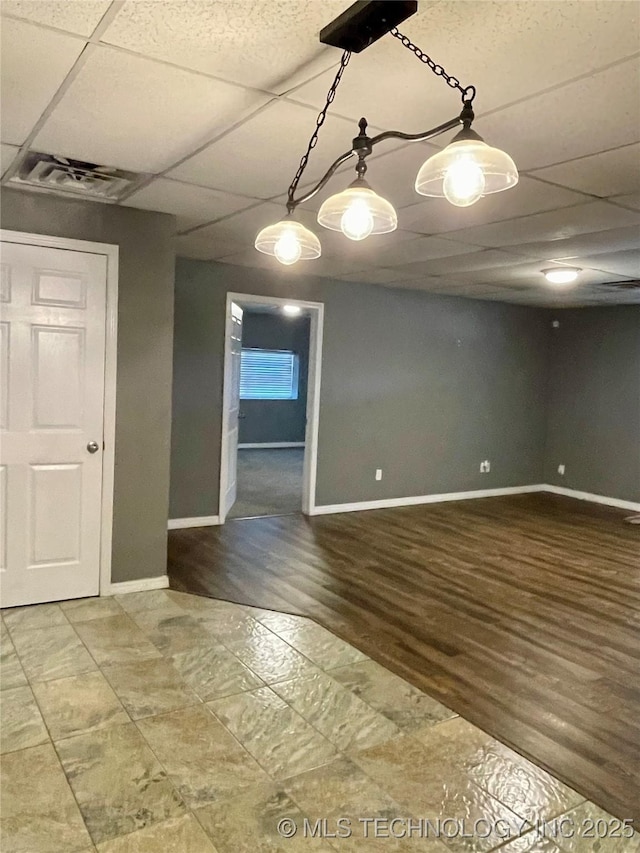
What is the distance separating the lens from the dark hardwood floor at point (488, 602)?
2629mm

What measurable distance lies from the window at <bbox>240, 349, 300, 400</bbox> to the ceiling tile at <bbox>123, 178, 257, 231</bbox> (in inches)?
273

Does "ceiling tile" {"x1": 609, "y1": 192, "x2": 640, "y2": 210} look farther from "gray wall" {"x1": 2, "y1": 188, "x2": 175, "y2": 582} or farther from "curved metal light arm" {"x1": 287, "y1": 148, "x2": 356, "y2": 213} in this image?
"gray wall" {"x1": 2, "y1": 188, "x2": 175, "y2": 582}

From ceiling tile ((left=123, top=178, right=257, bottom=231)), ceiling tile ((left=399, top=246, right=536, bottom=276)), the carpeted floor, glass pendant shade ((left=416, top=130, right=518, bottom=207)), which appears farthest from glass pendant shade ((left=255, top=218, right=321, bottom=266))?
the carpeted floor

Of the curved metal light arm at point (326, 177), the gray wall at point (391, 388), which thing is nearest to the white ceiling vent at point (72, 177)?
the curved metal light arm at point (326, 177)

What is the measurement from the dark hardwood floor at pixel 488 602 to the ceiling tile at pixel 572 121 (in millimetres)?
2394

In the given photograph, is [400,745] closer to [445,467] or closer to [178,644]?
[178,644]

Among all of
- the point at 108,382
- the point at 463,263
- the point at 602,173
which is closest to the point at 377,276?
the point at 463,263

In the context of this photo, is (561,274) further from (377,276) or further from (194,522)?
(194,522)

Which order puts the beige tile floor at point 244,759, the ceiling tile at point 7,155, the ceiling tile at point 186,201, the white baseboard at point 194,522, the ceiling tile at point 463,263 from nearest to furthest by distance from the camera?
the beige tile floor at point 244,759 → the ceiling tile at point 7,155 → the ceiling tile at point 186,201 → the ceiling tile at point 463,263 → the white baseboard at point 194,522

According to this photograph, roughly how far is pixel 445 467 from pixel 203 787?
17.7 feet

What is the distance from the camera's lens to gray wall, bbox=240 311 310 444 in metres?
10.8

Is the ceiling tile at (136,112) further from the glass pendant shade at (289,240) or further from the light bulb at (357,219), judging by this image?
the light bulb at (357,219)

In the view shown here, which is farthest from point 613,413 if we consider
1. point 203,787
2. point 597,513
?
point 203,787

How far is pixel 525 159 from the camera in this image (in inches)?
104
